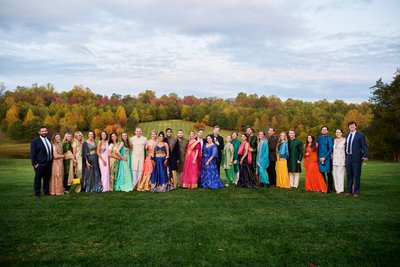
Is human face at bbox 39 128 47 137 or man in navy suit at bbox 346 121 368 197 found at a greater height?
human face at bbox 39 128 47 137

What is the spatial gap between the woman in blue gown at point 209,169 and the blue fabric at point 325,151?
11.5 ft

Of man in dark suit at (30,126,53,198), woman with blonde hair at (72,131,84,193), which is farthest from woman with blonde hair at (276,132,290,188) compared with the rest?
man in dark suit at (30,126,53,198)

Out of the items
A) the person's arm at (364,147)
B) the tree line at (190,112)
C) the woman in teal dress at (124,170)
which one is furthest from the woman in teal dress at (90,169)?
the tree line at (190,112)

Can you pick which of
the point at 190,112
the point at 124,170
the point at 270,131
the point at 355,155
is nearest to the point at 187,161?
the point at 124,170

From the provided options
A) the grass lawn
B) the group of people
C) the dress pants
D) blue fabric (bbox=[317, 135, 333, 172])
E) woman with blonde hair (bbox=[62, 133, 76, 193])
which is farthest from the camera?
blue fabric (bbox=[317, 135, 333, 172])

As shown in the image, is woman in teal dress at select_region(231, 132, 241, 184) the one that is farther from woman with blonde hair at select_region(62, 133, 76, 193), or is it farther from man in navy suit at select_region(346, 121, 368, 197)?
woman with blonde hair at select_region(62, 133, 76, 193)

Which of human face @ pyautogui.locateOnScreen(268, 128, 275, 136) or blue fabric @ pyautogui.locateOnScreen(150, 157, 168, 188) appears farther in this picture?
human face @ pyautogui.locateOnScreen(268, 128, 275, 136)

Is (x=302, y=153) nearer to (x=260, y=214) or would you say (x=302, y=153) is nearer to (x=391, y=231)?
(x=260, y=214)

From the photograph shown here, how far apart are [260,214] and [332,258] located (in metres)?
2.64

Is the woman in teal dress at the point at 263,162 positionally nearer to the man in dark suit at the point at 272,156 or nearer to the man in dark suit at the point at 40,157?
→ the man in dark suit at the point at 272,156

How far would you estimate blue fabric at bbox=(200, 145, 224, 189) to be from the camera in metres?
11.5

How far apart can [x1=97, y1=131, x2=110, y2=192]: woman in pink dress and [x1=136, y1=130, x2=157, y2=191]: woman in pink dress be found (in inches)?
41.4

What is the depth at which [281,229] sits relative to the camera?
6.32 meters

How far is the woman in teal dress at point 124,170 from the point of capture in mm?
10828
